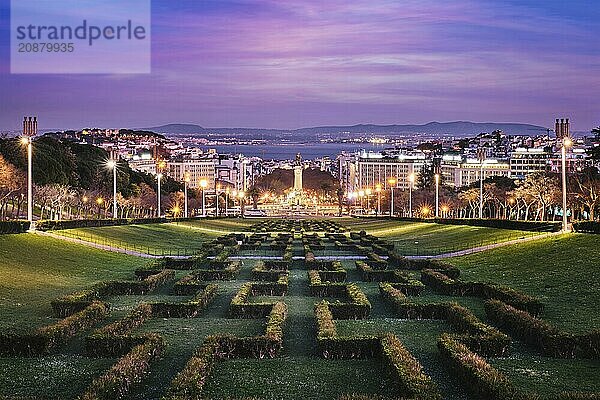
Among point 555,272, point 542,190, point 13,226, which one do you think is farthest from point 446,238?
point 542,190

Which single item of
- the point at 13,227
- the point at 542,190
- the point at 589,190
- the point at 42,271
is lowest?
the point at 42,271

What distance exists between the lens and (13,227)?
33062 mm

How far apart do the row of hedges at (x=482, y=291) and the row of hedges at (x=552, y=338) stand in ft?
5.27

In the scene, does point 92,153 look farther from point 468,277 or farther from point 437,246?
point 468,277

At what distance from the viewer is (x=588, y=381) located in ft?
39.3

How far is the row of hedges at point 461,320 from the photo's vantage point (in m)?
13.9

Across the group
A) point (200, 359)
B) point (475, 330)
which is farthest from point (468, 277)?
point (200, 359)

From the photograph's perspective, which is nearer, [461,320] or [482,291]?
[461,320]

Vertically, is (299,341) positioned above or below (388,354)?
below

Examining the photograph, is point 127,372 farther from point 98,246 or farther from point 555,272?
point 98,246

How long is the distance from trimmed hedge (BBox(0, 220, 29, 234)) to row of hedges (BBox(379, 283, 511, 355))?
1797 cm

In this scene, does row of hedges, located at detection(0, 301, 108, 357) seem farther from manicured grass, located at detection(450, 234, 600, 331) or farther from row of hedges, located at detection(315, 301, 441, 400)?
manicured grass, located at detection(450, 234, 600, 331)

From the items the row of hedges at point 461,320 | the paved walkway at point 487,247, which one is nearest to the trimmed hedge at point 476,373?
the row of hedges at point 461,320

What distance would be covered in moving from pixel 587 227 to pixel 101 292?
20.4 metres
